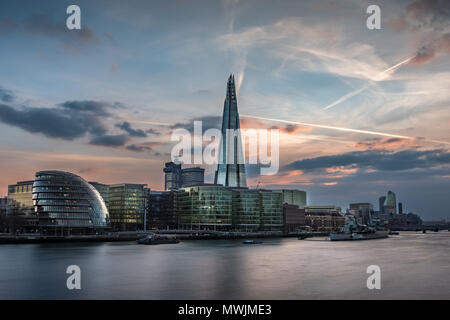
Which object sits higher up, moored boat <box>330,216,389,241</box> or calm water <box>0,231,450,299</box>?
calm water <box>0,231,450,299</box>

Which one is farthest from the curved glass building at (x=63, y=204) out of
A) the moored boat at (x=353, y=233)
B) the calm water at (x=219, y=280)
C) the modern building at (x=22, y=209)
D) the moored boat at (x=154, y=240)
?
the moored boat at (x=353, y=233)

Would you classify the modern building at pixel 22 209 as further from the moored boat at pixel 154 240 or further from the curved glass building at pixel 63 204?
the moored boat at pixel 154 240

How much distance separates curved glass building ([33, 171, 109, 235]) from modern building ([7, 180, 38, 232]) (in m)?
4.13

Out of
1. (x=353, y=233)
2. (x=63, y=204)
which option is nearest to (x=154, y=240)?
(x=63, y=204)

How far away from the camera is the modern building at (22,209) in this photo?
15099 cm

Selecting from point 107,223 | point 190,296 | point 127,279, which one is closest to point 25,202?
point 107,223

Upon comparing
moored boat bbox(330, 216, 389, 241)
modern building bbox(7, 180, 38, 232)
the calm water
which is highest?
modern building bbox(7, 180, 38, 232)

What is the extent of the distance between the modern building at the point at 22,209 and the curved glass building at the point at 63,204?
13.6 feet

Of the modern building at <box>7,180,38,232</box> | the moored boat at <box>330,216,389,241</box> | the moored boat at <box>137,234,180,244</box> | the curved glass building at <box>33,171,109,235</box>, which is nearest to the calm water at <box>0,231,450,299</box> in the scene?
the moored boat at <box>137,234,180,244</box>

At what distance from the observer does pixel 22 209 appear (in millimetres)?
159000

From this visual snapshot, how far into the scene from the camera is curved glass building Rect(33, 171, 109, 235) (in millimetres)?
151625

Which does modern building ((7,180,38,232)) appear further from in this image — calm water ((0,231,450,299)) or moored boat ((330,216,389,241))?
moored boat ((330,216,389,241))
